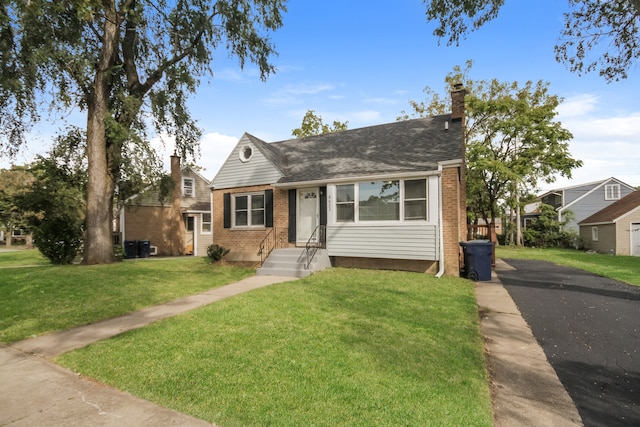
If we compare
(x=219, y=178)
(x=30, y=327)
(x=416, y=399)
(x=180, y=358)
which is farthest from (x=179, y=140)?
(x=416, y=399)

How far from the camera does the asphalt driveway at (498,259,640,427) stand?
335cm

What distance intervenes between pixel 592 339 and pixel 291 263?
27.5 ft

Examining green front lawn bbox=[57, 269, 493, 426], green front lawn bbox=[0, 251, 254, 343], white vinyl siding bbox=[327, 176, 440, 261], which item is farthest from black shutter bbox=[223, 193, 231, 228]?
green front lawn bbox=[57, 269, 493, 426]

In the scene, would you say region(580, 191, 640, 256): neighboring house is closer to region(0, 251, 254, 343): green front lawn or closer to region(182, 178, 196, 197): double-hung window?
region(0, 251, 254, 343): green front lawn

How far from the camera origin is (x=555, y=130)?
27078 mm

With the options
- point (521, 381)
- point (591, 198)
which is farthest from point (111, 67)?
point (591, 198)

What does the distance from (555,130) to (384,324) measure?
97.4 feet

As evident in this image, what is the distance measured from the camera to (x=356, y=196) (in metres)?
11.7

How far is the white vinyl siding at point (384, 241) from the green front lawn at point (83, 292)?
3.47 metres

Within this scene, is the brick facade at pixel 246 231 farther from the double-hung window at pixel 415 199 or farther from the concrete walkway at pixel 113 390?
the concrete walkway at pixel 113 390

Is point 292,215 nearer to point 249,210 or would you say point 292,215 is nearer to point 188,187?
point 249,210

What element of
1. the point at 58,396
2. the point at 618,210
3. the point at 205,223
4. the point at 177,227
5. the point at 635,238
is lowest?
the point at 58,396

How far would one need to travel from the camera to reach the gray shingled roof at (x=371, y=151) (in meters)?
11.6

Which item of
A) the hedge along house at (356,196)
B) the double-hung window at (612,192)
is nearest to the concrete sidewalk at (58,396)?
the hedge along house at (356,196)
